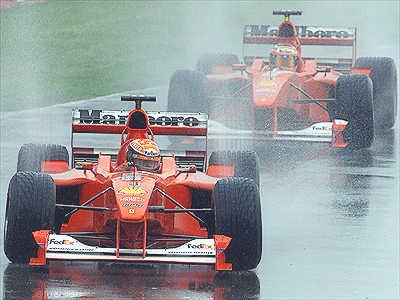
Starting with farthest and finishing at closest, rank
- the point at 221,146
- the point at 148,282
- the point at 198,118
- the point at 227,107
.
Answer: the point at 227,107 → the point at 221,146 → the point at 198,118 → the point at 148,282

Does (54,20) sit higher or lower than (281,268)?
higher

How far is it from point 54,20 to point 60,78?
9.44m

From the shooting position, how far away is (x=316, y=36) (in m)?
23.5

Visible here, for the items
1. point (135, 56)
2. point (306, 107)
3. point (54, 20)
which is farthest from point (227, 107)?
point (54, 20)

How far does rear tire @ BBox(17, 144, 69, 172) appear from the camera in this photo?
496 inches

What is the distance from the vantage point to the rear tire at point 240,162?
40.9 feet

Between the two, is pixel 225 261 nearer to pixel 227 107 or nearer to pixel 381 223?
pixel 381 223

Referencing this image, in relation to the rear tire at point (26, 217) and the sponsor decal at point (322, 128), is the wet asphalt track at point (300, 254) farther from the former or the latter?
the sponsor decal at point (322, 128)

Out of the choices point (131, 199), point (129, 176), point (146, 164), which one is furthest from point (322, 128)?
point (131, 199)

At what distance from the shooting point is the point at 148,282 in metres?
10.4

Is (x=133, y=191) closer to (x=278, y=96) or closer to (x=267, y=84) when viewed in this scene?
(x=278, y=96)

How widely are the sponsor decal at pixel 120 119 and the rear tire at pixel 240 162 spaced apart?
575 mm

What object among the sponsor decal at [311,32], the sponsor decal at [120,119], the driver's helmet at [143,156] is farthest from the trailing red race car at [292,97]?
the driver's helmet at [143,156]

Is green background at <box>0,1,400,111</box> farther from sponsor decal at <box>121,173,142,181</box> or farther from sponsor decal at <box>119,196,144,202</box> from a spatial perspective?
sponsor decal at <box>119,196,144,202</box>
